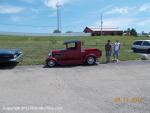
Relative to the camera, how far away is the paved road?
8.58 meters

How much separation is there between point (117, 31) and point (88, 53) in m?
104

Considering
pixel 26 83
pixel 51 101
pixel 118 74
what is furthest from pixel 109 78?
pixel 51 101

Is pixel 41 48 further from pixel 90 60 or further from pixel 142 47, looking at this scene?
pixel 90 60

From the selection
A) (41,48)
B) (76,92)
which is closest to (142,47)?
(41,48)

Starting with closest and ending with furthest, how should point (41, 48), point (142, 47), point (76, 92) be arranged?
point (76, 92), point (142, 47), point (41, 48)

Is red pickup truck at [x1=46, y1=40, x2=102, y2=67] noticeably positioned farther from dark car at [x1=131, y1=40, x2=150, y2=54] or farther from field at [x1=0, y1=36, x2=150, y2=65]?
dark car at [x1=131, y1=40, x2=150, y2=54]

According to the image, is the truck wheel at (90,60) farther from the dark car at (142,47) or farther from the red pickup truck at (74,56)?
the dark car at (142,47)

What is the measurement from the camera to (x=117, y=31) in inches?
4791

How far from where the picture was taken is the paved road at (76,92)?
8.58 meters

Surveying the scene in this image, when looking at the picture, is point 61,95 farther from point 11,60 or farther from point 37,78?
point 11,60

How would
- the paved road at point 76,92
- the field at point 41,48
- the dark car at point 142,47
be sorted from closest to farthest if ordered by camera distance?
1. the paved road at point 76,92
2. the field at point 41,48
3. the dark car at point 142,47

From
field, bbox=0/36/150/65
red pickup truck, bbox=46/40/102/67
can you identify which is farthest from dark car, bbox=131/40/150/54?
red pickup truck, bbox=46/40/102/67

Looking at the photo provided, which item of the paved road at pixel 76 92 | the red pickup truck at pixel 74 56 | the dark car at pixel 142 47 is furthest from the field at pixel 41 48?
the paved road at pixel 76 92

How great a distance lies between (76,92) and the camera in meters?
10.8
